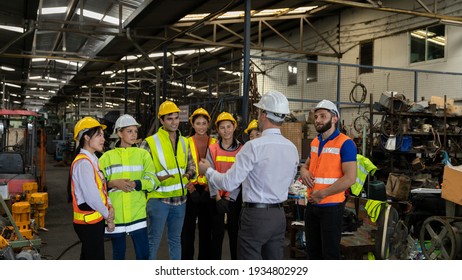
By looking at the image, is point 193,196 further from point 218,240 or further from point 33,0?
point 33,0

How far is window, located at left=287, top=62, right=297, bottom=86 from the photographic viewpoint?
17047mm

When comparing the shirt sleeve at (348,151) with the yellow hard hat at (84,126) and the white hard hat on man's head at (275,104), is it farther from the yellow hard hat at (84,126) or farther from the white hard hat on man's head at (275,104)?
the yellow hard hat at (84,126)

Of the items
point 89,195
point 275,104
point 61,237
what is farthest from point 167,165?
point 61,237

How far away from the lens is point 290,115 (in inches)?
434

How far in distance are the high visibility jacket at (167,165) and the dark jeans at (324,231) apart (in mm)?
1276

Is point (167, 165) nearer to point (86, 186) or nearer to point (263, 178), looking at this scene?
point (86, 186)

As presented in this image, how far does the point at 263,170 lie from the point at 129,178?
4.14ft

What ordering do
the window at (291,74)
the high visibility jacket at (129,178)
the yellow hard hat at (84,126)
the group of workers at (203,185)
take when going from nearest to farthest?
1. the group of workers at (203,185)
2. the yellow hard hat at (84,126)
3. the high visibility jacket at (129,178)
4. the window at (291,74)

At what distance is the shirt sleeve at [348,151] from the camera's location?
3.74 meters

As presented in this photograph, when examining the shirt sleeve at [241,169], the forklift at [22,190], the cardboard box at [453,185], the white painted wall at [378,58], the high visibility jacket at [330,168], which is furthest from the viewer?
the white painted wall at [378,58]

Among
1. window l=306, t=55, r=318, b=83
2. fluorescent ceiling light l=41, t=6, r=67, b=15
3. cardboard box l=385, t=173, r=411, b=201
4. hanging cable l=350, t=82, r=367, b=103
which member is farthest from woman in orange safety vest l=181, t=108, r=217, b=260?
window l=306, t=55, r=318, b=83

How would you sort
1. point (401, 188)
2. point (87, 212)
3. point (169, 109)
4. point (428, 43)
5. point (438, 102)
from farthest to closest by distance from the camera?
point (428, 43) < point (438, 102) < point (401, 188) < point (169, 109) < point (87, 212)

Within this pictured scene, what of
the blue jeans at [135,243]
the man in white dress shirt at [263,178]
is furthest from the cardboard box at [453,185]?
the blue jeans at [135,243]

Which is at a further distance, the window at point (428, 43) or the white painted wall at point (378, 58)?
the window at point (428, 43)
